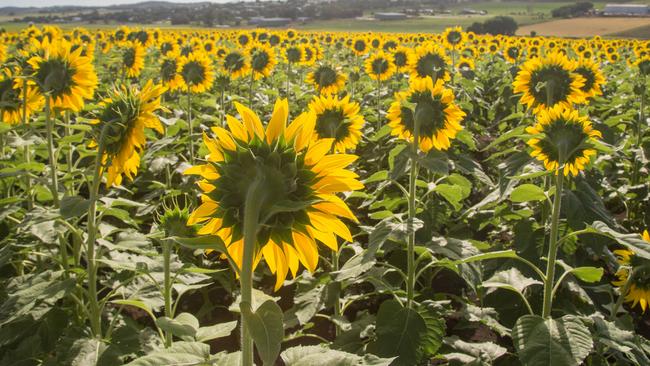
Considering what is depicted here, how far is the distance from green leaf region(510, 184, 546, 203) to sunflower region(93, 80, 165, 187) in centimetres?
166

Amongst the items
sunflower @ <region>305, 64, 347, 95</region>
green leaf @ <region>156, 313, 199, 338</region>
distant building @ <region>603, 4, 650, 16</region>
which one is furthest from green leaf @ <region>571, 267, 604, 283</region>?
distant building @ <region>603, 4, 650, 16</region>

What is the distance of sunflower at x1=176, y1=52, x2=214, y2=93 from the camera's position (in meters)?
6.29

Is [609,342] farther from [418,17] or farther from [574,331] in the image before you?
[418,17]

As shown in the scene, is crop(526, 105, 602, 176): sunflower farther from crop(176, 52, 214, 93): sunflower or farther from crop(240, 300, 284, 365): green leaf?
crop(176, 52, 214, 93): sunflower

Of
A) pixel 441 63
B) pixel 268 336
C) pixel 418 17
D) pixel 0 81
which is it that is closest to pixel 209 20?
pixel 418 17

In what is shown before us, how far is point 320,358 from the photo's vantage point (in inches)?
49.3

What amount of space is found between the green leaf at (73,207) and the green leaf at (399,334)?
4.38 feet

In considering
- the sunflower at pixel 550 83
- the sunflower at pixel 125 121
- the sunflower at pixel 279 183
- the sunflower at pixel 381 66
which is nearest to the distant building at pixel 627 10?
the sunflower at pixel 381 66

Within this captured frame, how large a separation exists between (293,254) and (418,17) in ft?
204

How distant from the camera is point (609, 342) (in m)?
2.31

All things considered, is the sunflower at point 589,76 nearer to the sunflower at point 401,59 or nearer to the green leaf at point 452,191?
the green leaf at point 452,191

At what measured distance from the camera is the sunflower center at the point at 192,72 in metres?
6.23

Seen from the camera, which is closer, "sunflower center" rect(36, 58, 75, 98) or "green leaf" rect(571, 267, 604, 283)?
"green leaf" rect(571, 267, 604, 283)

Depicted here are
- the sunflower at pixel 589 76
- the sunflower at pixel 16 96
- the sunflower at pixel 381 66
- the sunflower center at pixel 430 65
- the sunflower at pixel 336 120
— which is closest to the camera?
the sunflower at pixel 16 96
